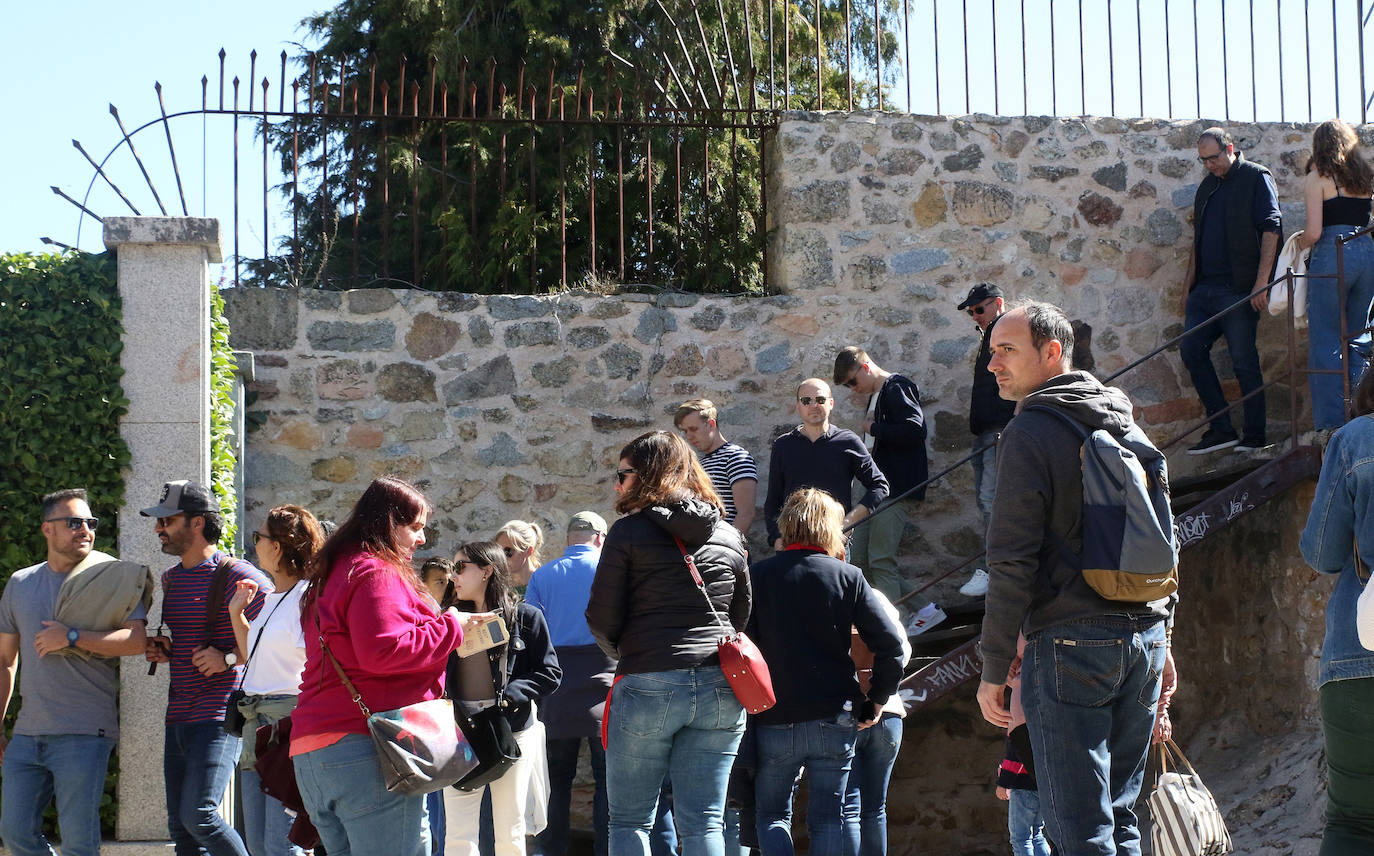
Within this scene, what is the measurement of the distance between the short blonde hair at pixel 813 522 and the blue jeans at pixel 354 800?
156 cm

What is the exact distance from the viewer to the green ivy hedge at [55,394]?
5.54 m

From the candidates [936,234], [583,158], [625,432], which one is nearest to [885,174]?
[936,234]

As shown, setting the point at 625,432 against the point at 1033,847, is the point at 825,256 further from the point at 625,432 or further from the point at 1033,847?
the point at 1033,847

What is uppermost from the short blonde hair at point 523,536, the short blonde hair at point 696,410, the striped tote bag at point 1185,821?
the short blonde hair at point 696,410

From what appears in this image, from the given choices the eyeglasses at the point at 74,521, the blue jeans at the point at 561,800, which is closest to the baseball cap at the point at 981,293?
the blue jeans at the point at 561,800

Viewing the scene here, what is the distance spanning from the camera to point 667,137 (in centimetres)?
842

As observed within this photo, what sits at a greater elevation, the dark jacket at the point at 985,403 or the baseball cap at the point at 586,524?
the dark jacket at the point at 985,403

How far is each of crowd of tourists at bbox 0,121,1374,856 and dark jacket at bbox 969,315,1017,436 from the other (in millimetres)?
19

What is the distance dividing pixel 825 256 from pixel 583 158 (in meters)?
2.48

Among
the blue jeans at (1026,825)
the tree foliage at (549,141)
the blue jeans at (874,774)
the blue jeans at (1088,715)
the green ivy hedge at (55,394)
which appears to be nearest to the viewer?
the blue jeans at (1088,715)

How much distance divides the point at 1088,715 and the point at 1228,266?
448 cm

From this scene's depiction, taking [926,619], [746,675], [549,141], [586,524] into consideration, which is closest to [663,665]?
[746,675]

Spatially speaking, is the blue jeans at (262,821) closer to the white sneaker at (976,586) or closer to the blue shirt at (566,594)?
the blue shirt at (566,594)

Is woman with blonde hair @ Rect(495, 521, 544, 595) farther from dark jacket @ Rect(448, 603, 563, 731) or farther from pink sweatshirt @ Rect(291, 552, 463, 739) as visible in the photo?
pink sweatshirt @ Rect(291, 552, 463, 739)
